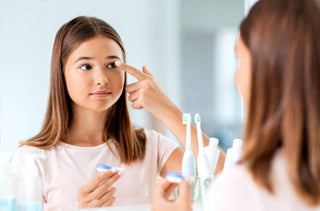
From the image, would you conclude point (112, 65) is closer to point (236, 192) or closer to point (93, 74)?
point (93, 74)

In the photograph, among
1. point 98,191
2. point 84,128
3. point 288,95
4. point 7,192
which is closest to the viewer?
point 288,95

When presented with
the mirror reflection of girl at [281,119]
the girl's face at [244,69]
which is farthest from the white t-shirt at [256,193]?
the girl's face at [244,69]

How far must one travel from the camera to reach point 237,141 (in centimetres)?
83

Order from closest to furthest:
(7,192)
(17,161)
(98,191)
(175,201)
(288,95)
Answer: (288,95)
(175,201)
(7,192)
(98,191)
(17,161)

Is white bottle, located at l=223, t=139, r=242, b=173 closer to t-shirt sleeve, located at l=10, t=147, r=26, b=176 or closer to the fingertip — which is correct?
the fingertip

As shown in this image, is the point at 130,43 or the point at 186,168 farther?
the point at 130,43

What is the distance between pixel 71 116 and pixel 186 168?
0.41 m

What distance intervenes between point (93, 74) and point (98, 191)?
0.95ft

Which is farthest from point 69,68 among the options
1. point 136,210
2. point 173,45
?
point 173,45

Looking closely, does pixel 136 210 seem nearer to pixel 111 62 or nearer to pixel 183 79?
pixel 111 62

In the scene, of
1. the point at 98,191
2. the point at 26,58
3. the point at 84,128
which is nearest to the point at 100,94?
the point at 84,128

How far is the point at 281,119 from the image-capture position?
0.48 m

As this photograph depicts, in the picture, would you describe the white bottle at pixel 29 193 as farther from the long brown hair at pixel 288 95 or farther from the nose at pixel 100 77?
the long brown hair at pixel 288 95

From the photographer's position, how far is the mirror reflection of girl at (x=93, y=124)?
0.96 meters
